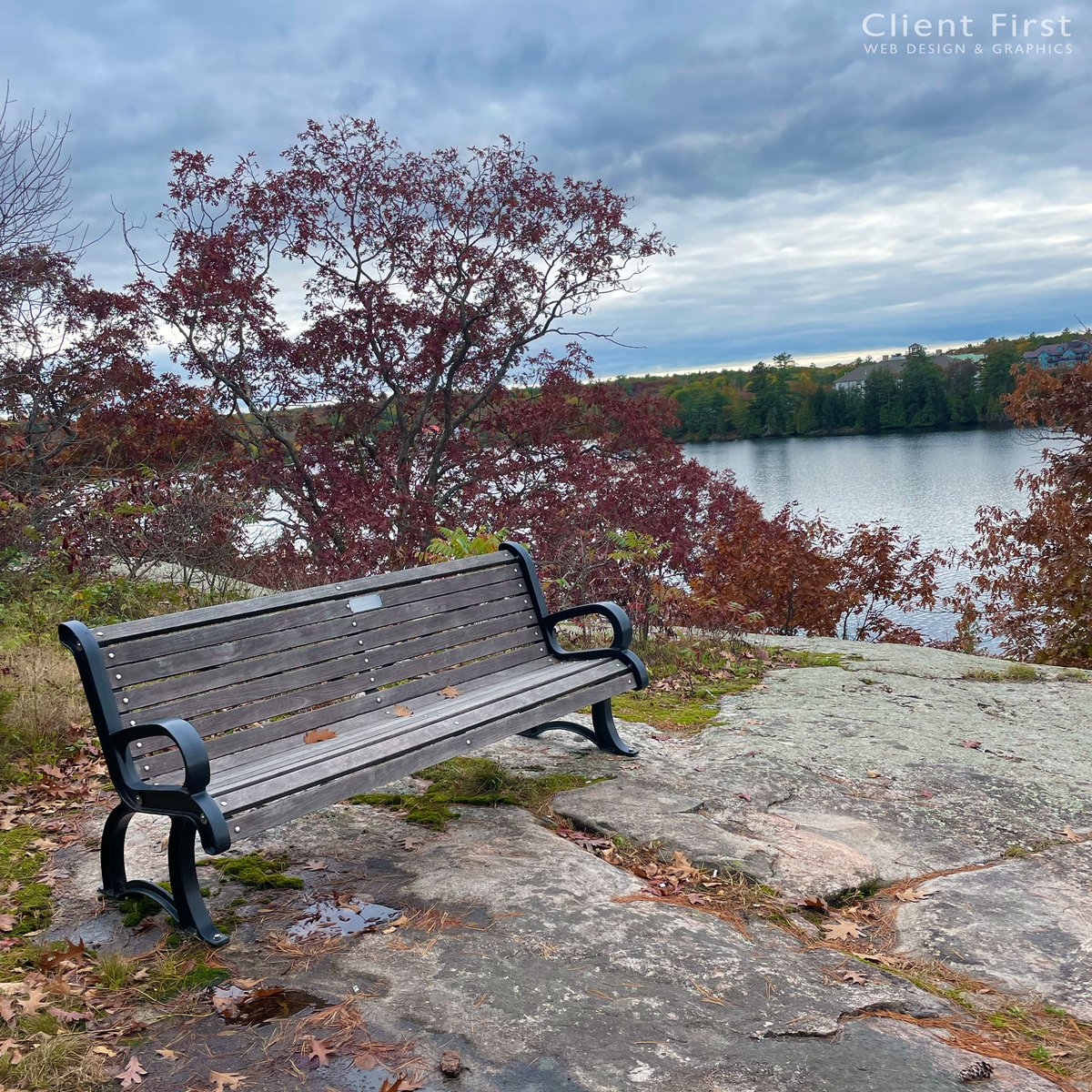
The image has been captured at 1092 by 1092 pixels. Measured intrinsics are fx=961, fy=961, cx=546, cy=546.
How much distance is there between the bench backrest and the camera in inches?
133

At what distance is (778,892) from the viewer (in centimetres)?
350

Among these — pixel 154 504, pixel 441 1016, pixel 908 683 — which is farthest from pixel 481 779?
pixel 154 504

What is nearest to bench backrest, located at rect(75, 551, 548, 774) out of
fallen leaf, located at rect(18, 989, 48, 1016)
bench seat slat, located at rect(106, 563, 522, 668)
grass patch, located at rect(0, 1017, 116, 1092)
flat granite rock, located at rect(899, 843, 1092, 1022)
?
bench seat slat, located at rect(106, 563, 522, 668)

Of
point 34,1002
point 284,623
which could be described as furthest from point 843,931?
point 34,1002

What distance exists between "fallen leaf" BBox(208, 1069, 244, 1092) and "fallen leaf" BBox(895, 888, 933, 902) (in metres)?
2.40

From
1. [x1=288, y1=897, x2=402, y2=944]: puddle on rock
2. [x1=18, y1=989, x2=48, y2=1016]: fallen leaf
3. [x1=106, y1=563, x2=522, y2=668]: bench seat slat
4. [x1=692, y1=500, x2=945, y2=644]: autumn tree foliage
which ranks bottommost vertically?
[x1=692, y1=500, x2=945, y2=644]: autumn tree foliage

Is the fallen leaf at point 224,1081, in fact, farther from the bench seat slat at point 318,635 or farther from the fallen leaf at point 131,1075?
the bench seat slat at point 318,635

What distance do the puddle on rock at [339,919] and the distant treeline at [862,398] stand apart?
35.1m

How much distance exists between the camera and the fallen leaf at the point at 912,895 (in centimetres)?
355

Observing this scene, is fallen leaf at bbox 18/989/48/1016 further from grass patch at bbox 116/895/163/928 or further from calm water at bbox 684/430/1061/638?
calm water at bbox 684/430/1061/638

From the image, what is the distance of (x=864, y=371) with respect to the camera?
168 ft

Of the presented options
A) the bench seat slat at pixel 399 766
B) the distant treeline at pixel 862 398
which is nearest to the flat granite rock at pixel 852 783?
the bench seat slat at pixel 399 766

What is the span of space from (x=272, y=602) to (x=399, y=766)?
859mm

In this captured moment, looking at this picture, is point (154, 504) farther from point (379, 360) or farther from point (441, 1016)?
point (441, 1016)
